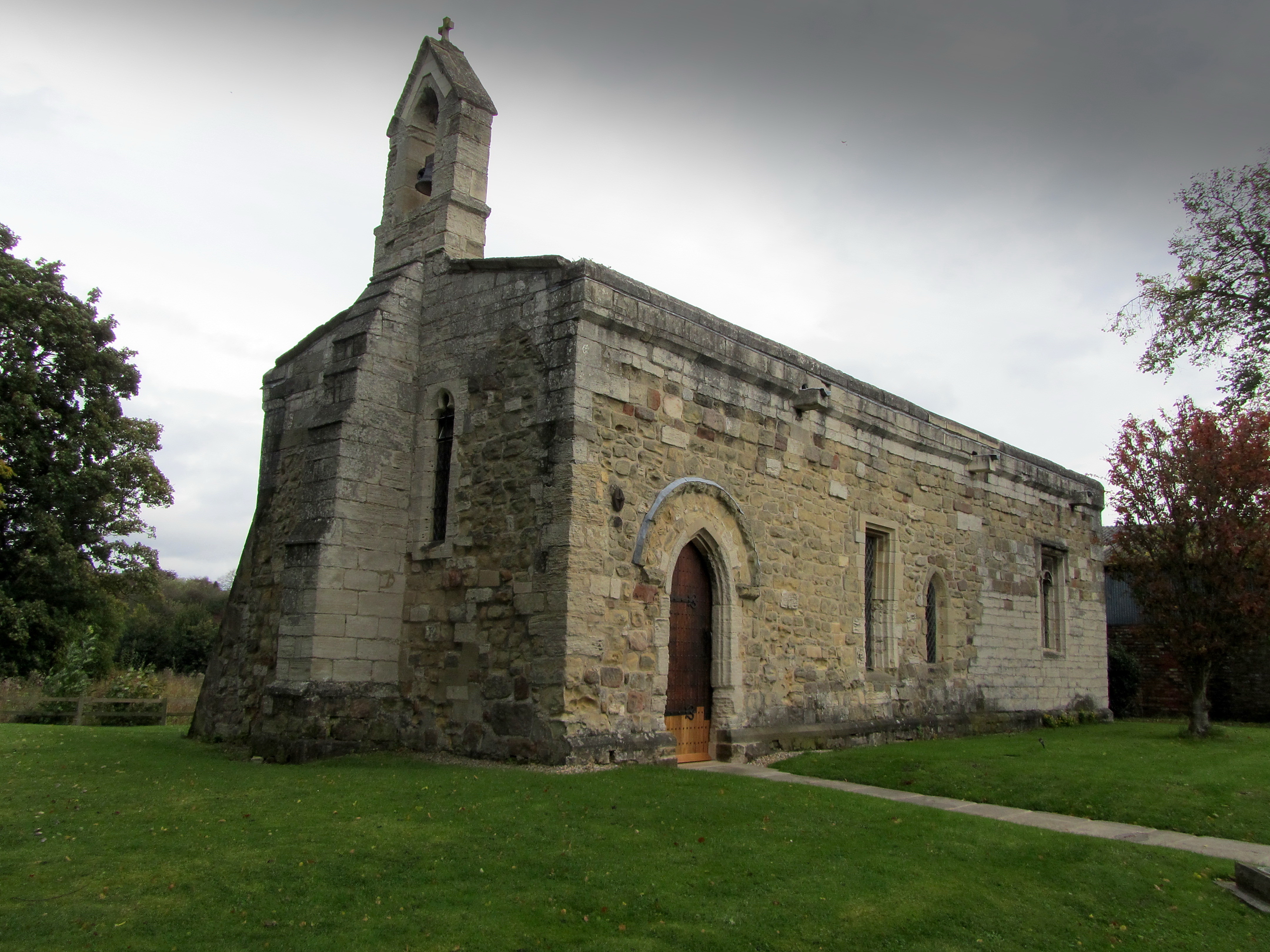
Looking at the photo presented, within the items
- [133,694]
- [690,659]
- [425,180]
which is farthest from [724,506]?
[133,694]

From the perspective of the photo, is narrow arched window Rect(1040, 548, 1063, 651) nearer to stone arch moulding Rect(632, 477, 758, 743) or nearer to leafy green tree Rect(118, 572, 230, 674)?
stone arch moulding Rect(632, 477, 758, 743)

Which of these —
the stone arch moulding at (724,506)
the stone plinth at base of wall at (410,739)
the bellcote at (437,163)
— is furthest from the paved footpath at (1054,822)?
the bellcote at (437,163)

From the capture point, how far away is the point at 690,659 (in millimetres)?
11992

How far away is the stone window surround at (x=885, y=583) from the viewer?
14.8m

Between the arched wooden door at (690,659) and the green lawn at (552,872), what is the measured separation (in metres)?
2.32

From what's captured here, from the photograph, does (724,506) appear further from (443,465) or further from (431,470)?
(431,470)

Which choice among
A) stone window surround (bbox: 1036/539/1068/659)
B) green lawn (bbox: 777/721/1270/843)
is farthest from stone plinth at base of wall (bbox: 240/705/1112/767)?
Result: stone window surround (bbox: 1036/539/1068/659)

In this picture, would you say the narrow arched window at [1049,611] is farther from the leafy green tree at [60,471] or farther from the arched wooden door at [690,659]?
the leafy green tree at [60,471]

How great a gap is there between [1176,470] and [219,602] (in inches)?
1774

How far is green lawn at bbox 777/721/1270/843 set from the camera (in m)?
9.54

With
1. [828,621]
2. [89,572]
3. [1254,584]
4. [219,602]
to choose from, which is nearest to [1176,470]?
[1254,584]

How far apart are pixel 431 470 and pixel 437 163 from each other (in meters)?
4.29

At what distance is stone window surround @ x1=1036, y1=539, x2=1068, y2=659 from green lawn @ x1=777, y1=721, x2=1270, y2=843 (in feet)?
15.7

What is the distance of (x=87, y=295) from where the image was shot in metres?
24.1
